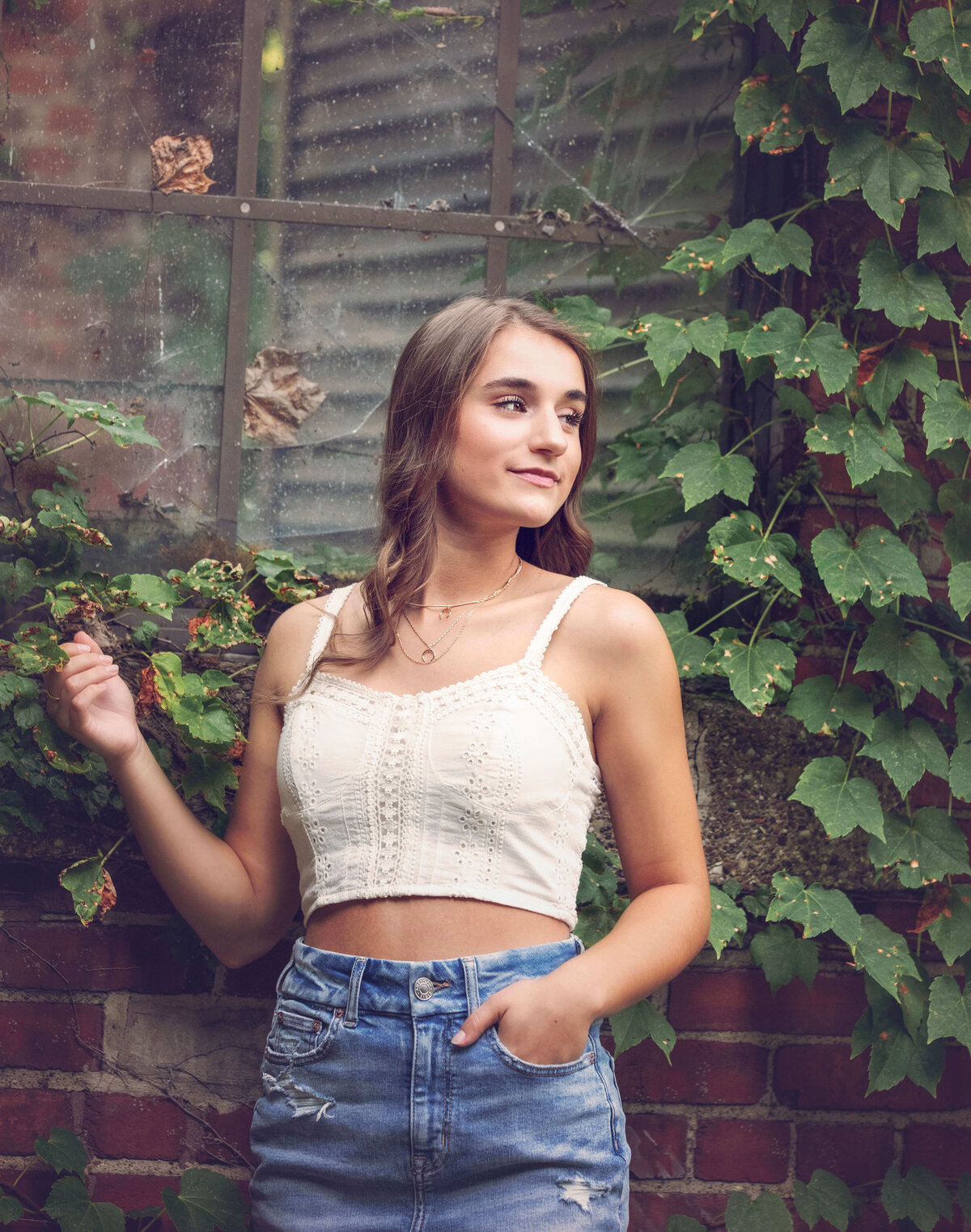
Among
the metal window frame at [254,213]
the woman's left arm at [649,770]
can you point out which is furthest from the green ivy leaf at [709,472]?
the metal window frame at [254,213]

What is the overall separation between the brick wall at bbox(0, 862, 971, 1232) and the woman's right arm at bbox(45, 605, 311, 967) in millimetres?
256

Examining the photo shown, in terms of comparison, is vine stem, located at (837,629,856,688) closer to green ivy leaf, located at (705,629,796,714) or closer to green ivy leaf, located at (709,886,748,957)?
green ivy leaf, located at (705,629,796,714)

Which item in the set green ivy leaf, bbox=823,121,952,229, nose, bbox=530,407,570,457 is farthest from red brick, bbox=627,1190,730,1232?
green ivy leaf, bbox=823,121,952,229

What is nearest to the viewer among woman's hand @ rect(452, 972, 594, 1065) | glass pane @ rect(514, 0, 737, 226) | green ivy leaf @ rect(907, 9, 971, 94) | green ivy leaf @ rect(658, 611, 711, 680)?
woman's hand @ rect(452, 972, 594, 1065)

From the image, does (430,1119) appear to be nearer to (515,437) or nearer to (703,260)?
(515,437)

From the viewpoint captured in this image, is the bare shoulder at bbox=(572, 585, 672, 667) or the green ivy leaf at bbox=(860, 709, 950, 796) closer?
the bare shoulder at bbox=(572, 585, 672, 667)

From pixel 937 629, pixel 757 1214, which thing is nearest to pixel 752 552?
pixel 937 629

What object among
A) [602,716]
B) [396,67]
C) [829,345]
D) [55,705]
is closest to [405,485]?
[602,716]

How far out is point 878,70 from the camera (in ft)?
5.44

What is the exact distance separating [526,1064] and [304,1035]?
0.28m

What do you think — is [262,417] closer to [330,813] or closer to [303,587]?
[303,587]

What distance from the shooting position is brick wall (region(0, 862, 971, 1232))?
5.74 feet

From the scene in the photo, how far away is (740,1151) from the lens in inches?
70.7

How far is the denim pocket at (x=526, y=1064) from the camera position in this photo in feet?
3.92
